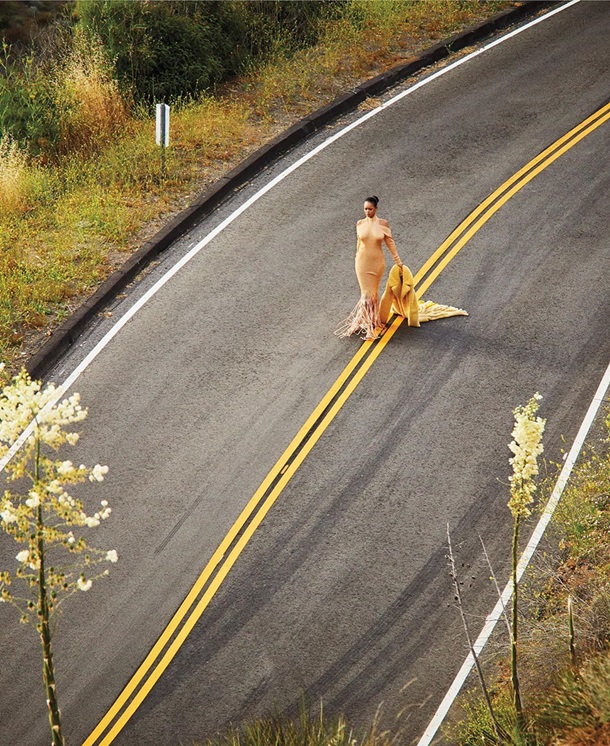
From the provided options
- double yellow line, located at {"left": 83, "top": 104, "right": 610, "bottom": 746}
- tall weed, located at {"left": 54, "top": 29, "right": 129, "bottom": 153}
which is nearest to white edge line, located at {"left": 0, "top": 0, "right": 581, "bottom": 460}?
double yellow line, located at {"left": 83, "top": 104, "right": 610, "bottom": 746}

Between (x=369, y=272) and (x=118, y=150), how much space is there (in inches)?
253

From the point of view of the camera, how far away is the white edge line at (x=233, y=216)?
46.2ft

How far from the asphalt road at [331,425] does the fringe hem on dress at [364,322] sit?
0.18m

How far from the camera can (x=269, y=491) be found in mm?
12070

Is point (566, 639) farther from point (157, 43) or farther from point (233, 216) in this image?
point (157, 43)

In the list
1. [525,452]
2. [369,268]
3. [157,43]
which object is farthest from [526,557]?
[157,43]

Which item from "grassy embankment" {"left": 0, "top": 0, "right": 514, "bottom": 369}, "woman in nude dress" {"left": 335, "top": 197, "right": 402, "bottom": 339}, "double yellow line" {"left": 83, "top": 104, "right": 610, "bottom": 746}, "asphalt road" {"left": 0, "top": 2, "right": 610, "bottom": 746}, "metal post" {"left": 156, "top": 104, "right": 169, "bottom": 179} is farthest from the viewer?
"metal post" {"left": 156, "top": 104, "right": 169, "bottom": 179}

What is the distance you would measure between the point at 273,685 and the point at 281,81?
520 inches

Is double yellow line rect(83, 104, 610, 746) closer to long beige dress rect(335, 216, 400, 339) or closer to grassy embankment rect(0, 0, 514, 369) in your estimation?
long beige dress rect(335, 216, 400, 339)

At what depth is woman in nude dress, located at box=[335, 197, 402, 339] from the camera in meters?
13.7

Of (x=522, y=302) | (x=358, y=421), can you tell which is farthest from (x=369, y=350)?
(x=522, y=302)

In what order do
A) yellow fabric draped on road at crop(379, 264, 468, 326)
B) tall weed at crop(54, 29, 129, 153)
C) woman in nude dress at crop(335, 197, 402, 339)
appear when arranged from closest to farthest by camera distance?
woman in nude dress at crop(335, 197, 402, 339) → yellow fabric draped on road at crop(379, 264, 468, 326) → tall weed at crop(54, 29, 129, 153)

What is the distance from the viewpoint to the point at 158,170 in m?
17.8

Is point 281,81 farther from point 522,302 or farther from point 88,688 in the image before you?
point 88,688
